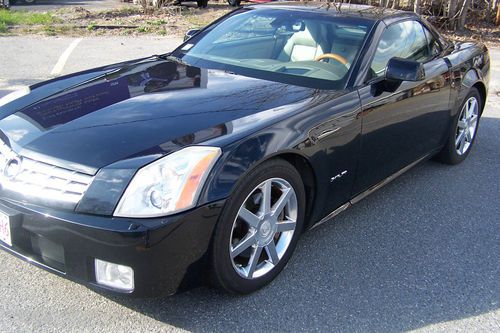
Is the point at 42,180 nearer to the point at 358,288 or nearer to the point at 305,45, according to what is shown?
the point at 358,288

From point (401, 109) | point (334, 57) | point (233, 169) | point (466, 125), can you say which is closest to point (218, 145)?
point (233, 169)

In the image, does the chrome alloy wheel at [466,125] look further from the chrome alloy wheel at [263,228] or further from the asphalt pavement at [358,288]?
the chrome alloy wheel at [263,228]

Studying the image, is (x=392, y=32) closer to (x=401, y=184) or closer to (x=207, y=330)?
(x=401, y=184)

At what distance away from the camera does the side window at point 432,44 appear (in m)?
4.27

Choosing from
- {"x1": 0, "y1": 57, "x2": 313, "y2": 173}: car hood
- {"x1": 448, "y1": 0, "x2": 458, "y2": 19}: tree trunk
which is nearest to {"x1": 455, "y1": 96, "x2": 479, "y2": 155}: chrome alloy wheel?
{"x1": 0, "y1": 57, "x2": 313, "y2": 173}: car hood

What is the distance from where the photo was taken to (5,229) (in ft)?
7.82

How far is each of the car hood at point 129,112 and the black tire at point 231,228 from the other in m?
0.25

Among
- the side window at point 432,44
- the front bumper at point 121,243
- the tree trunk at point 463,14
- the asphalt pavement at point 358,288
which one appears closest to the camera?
the front bumper at point 121,243

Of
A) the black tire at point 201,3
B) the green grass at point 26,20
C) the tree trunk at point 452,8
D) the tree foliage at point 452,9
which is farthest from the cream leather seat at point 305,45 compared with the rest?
the black tire at point 201,3

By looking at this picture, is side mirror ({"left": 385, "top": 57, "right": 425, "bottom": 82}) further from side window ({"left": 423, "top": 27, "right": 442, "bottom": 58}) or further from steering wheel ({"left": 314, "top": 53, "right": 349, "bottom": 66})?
side window ({"left": 423, "top": 27, "right": 442, "bottom": 58})

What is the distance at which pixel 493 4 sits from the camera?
1444 centimetres

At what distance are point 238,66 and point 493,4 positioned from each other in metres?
13.7

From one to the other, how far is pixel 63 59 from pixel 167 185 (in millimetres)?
7382

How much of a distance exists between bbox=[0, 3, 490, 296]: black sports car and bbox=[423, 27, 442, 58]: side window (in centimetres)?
17
